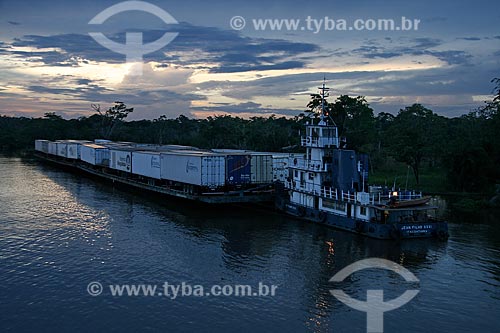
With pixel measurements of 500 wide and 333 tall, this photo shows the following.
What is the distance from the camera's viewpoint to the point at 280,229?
37.8 m

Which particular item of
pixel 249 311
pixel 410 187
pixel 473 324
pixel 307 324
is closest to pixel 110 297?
pixel 249 311

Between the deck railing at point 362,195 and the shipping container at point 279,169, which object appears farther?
the shipping container at point 279,169

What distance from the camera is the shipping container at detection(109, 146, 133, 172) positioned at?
61.8 meters


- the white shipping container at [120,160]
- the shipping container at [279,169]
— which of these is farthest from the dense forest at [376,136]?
the white shipping container at [120,160]

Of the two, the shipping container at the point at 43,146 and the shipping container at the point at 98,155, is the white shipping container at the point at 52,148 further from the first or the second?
the shipping container at the point at 98,155

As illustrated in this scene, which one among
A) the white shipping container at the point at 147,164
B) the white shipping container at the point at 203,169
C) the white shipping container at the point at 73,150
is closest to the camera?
the white shipping container at the point at 203,169

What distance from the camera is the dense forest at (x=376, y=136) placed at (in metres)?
56.2

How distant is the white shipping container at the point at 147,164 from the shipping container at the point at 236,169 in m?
11.0

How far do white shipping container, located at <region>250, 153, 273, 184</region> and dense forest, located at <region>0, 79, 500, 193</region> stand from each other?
3158 mm

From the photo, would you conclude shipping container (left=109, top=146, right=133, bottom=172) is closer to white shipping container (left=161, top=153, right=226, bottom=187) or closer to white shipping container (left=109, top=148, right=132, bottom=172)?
white shipping container (left=109, top=148, right=132, bottom=172)

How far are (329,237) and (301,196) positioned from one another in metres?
7.19

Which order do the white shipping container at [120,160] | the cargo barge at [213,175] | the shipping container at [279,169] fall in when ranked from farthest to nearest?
the white shipping container at [120,160] → the shipping container at [279,169] → the cargo barge at [213,175]

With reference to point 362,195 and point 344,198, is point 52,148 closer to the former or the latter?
point 344,198
